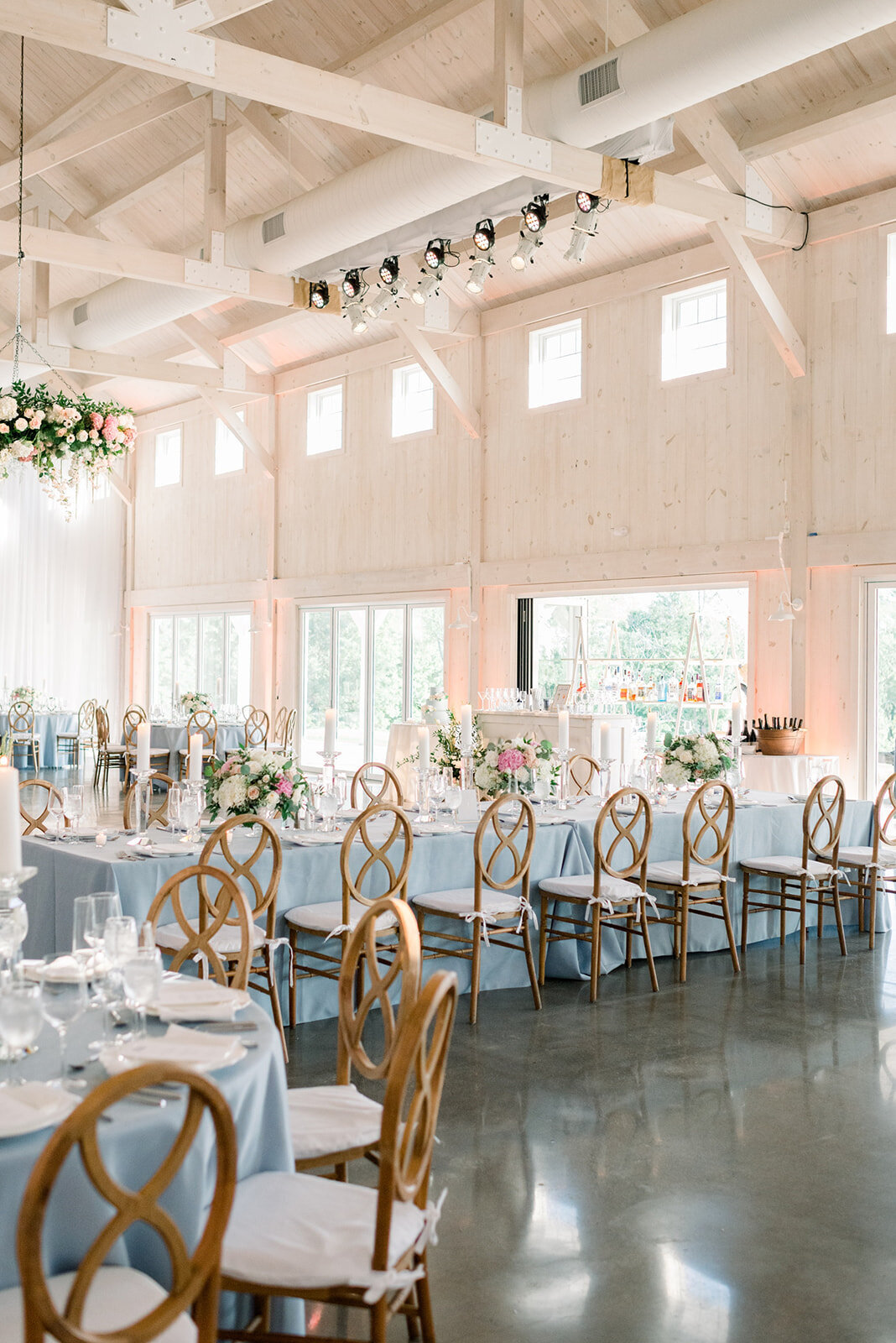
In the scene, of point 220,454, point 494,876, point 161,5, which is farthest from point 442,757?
point 220,454

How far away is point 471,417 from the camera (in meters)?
13.1

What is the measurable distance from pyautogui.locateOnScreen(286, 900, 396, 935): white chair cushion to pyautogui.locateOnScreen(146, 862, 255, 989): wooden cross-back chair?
0.32 m

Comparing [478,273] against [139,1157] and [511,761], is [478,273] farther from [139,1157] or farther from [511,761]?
[139,1157]

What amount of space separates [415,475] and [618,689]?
3.73 meters

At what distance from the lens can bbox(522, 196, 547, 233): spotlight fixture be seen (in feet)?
25.6

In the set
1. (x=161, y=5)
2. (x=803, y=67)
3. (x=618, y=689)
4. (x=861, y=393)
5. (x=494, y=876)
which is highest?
(x=803, y=67)

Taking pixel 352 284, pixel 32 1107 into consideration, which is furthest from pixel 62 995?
pixel 352 284

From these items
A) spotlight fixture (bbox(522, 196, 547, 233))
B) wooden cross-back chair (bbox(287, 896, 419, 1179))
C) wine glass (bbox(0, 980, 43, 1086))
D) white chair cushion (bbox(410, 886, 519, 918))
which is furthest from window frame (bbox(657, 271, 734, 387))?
wine glass (bbox(0, 980, 43, 1086))

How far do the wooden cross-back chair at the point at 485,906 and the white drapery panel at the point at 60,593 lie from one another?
1387cm

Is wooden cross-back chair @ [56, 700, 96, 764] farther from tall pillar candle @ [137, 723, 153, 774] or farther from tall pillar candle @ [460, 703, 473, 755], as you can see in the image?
tall pillar candle @ [137, 723, 153, 774]

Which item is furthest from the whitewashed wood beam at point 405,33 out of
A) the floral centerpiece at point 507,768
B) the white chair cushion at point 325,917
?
the white chair cushion at point 325,917

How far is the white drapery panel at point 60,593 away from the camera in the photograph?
18312 mm

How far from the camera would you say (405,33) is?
914cm

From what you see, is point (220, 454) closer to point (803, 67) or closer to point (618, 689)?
point (618, 689)
